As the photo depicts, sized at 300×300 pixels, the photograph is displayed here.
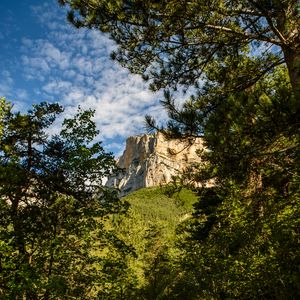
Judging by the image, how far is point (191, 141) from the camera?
274 inches

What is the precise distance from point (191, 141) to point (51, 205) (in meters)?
4.25

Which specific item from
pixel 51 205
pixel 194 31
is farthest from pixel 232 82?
pixel 51 205

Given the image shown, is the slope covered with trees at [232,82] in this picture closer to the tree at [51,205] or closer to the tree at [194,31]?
the tree at [194,31]

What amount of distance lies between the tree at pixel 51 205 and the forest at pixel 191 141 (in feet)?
0.11

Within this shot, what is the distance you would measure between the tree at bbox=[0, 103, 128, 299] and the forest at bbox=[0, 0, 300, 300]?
33 millimetres

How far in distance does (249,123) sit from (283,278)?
7.26 m

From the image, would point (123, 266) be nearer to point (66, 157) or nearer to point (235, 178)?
point (66, 157)

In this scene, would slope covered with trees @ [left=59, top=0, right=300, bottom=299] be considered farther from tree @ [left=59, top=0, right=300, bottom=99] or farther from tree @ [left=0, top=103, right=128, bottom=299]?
tree @ [left=0, top=103, right=128, bottom=299]

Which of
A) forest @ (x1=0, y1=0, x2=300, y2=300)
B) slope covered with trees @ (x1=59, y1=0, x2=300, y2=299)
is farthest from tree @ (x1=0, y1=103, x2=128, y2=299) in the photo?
slope covered with trees @ (x1=59, y1=0, x2=300, y2=299)

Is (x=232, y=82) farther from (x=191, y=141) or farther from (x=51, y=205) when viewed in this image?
(x=51, y=205)

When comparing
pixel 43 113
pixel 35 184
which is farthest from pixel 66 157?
pixel 43 113

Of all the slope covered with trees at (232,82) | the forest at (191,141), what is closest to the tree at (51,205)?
the forest at (191,141)

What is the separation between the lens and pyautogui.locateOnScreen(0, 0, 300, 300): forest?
5336mm

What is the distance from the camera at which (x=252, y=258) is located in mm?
11109
